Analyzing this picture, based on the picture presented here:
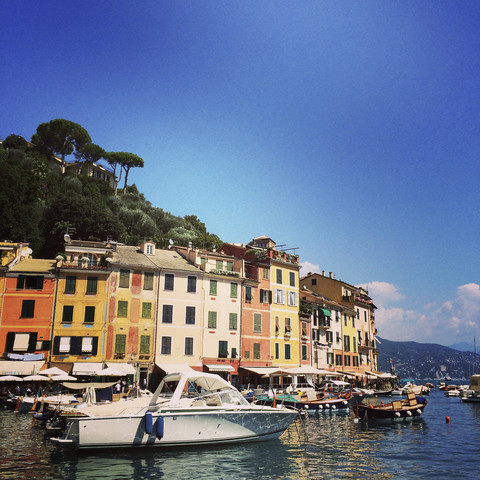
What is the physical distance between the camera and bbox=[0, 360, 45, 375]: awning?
33.8 m

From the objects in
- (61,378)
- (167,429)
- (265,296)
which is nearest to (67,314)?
(61,378)

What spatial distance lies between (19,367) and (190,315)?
47.6 ft

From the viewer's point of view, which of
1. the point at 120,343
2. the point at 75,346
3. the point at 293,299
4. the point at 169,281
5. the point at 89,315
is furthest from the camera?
the point at 293,299

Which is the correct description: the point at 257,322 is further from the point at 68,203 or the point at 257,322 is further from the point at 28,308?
the point at 68,203

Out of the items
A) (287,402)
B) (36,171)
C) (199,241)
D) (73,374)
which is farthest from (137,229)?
(287,402)

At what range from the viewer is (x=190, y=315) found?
139 ft

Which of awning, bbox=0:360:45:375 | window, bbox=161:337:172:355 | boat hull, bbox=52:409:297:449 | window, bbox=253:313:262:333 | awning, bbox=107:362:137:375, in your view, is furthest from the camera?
window, bbox=253:313:262:333

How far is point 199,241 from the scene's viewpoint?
65250 millimetres

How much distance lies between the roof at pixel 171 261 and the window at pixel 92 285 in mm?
5792

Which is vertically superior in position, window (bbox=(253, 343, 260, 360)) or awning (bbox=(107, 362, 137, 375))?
window (bbox=(253, 343, 260, 360))

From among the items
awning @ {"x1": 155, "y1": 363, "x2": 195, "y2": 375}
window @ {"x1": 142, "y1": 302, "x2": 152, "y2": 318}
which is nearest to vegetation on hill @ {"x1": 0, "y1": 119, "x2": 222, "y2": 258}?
window @ {"x1": 142, "y1": 302, "x2": 152, "y2": 318}

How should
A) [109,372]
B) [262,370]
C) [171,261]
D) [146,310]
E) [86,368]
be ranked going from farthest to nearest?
1. [262,370]
2. [171,261]
3. [146,310]
4. [86,368]
5. [109,372]

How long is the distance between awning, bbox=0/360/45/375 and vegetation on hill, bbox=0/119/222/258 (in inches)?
681

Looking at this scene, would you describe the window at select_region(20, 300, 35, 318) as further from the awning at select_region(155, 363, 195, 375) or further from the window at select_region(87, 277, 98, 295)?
the awning at select_region(155, 363, 195, 375)
